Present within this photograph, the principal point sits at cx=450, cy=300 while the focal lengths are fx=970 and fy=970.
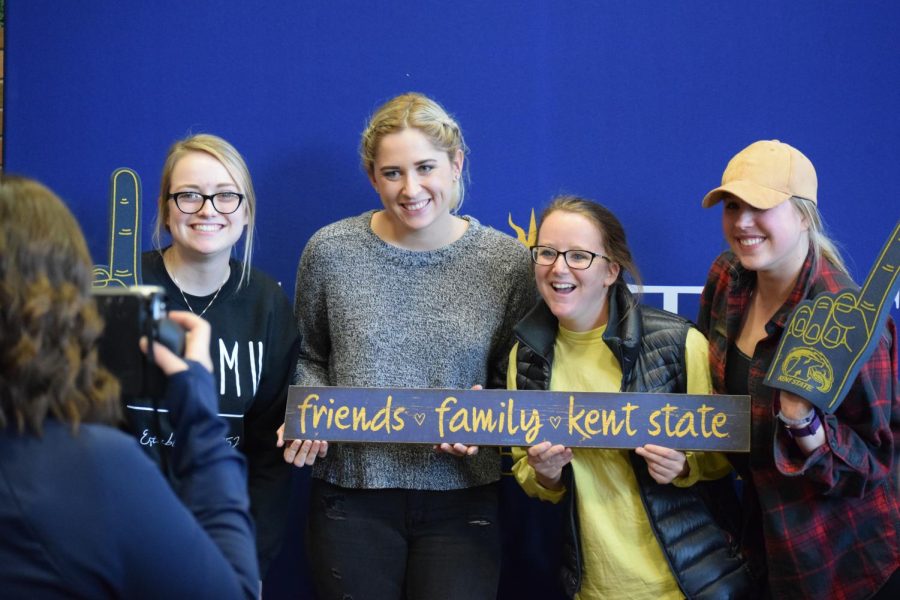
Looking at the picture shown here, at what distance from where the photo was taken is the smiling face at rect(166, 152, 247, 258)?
2180mm

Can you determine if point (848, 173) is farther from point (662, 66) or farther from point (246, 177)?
point (246, 177)

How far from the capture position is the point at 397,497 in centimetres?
227

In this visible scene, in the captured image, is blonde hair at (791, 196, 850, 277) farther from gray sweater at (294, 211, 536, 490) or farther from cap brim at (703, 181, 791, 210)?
gray sweater at (294, 211, 536, 490)

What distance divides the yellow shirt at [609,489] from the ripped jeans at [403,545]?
0.58ft

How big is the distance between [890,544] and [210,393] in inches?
58.3

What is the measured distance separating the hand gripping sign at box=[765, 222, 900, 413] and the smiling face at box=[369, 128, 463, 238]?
85 cm

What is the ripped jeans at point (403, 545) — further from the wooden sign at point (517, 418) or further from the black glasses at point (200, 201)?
the black glasses at point (200, 201)

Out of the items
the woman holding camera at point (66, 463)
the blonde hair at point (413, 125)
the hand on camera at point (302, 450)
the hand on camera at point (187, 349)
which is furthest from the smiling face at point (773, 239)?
the woman holding camera at point (66, 463)

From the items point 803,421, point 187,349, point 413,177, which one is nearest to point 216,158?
point 413,177

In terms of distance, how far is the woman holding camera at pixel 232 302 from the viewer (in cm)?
220

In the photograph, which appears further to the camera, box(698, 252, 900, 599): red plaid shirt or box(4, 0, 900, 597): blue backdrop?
box(4, 0, 900, 597): blue backdrop

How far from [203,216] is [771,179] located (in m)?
1.26

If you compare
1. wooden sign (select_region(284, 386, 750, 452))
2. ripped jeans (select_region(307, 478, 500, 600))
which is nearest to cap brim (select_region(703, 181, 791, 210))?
wooden sign (select_region(284, 386, 750, 452))

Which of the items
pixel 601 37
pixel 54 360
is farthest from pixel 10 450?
pixel 601 37
